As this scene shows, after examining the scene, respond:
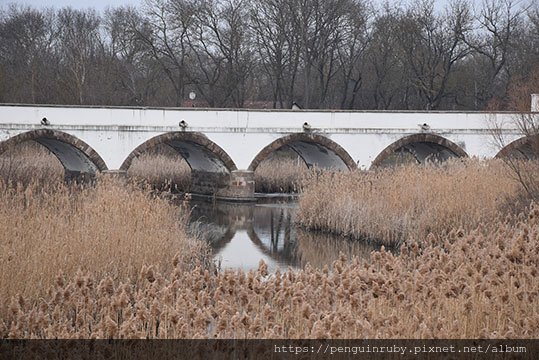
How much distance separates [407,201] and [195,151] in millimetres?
13314

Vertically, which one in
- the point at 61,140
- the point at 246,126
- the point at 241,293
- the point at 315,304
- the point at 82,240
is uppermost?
the point at 246,126

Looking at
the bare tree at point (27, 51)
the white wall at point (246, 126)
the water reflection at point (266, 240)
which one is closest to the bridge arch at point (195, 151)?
the white wall at point (246, 126)

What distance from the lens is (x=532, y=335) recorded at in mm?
6602

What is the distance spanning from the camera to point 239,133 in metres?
27.1

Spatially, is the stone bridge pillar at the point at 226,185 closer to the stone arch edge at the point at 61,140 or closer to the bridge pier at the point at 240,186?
the bridge pier at the point at 240,186

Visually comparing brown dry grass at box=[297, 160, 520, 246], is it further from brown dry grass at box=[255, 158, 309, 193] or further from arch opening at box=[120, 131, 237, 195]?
brown dry grass at box=[255, 158, 309, 193]

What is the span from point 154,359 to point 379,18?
3943cm

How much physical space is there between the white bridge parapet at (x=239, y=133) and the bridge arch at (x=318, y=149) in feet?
0.10

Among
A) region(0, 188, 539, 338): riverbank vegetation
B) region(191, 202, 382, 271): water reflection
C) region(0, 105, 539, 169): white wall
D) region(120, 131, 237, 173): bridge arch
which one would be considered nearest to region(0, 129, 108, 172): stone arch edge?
region(0, 105, 539, 169): white wall

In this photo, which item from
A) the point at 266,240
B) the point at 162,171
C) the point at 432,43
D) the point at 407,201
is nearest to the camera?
the point at 407,201

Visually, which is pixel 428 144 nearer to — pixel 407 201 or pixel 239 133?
pixel 239 133

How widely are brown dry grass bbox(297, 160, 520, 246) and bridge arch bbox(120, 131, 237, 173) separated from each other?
7.77m

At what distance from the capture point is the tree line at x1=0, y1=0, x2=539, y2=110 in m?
41.3

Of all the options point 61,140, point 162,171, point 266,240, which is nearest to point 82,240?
point 266,240
